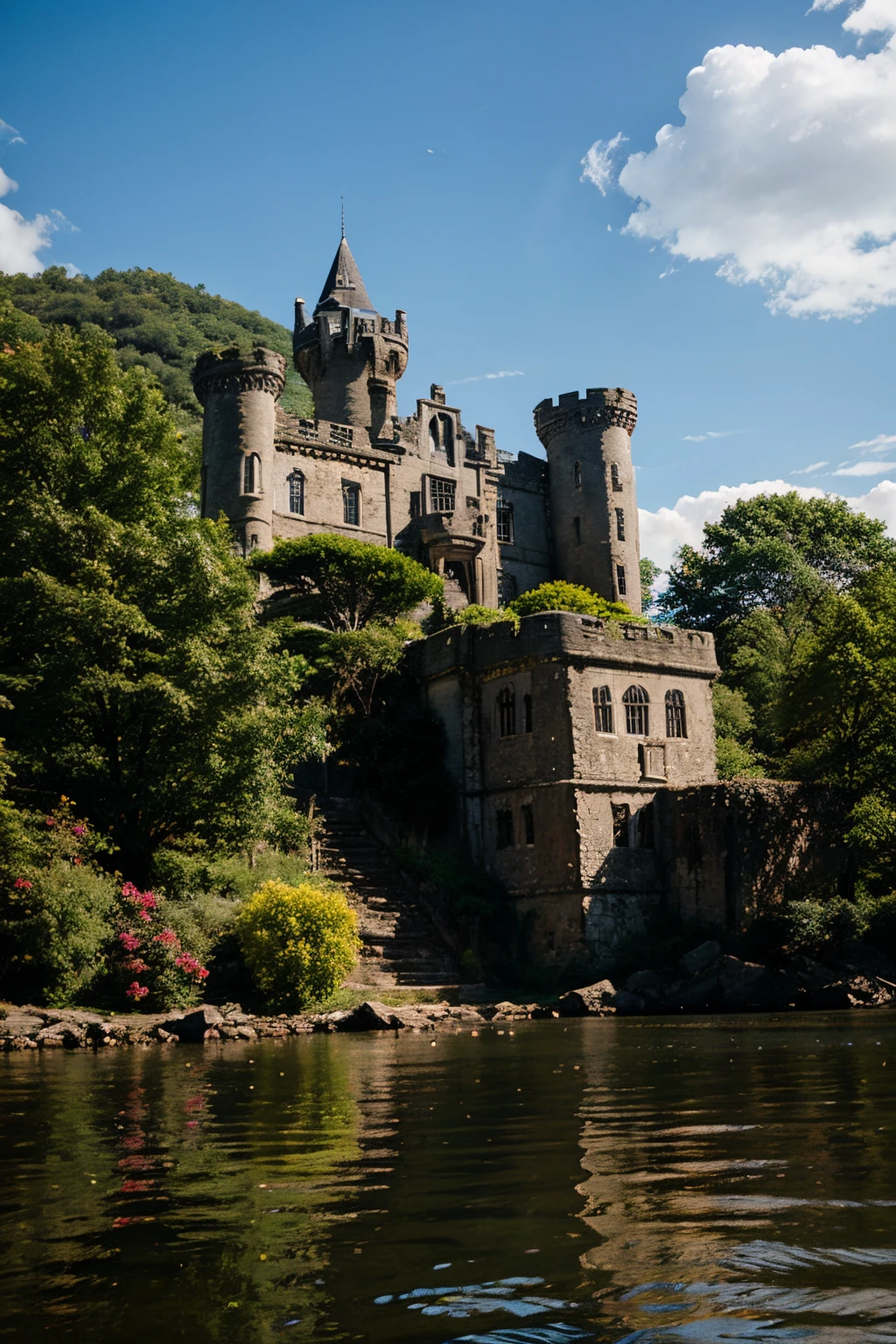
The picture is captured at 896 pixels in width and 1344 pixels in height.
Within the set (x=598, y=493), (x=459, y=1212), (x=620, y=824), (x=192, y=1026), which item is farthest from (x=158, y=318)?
(x=459, y=1212)

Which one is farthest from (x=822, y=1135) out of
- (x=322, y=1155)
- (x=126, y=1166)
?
(x=126, y=1166)

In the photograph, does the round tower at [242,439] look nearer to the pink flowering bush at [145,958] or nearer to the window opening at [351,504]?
the window opening at [351,504]

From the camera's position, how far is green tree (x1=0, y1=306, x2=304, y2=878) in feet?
88.0

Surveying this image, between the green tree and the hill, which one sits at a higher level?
the hill

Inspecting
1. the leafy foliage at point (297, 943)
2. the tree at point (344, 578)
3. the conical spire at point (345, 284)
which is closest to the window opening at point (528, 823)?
the leafy foliage at point (297, 943)

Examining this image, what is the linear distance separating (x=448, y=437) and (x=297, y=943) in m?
42.3

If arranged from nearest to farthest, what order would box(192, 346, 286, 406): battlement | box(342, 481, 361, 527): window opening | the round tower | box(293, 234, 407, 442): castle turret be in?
the round tower < box(192, 346, 286, 406): battlement < box(342, 481, 361, 527): window opening < box(293, 234, 407, 442): castle turret

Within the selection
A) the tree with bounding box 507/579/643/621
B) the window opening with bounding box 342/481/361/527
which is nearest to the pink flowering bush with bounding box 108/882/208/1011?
the tree with bounding box 507/579/643/621

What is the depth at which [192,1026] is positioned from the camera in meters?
23.0

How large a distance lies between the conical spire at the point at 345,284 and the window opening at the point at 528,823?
Answer: 1593 inches

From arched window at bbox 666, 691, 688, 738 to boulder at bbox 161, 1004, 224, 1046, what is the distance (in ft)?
60.4

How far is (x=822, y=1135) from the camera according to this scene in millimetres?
8867

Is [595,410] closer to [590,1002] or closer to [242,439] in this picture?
[242,439]

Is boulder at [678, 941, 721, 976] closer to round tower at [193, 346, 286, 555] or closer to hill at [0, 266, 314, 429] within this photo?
round tower at [193, 346, 286, 555]
